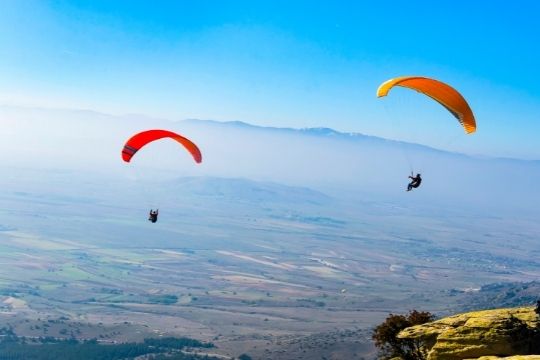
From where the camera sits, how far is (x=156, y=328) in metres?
184

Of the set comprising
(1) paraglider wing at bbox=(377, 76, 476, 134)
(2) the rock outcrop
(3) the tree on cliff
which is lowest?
(3) the tree on cliff

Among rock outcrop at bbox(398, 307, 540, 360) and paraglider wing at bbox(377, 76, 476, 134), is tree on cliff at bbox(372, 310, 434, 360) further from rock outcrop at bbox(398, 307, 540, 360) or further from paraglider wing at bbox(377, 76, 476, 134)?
paraglider wing at bbox(377, 76, 476, 134)

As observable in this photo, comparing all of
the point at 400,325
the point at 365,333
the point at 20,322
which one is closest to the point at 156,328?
the point at 20,322

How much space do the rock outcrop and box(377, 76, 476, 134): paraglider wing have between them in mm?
9437

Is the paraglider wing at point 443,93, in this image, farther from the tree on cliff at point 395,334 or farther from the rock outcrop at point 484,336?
the tree on cliff at point 395,334

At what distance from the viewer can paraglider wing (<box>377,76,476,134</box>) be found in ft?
96.0

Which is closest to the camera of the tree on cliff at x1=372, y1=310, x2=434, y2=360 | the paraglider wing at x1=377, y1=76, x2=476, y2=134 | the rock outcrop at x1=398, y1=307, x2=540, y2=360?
the rock outcrop at x1=398, y1=307, x2=540, y2=360

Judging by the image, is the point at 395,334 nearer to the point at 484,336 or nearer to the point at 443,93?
the point at 484,336

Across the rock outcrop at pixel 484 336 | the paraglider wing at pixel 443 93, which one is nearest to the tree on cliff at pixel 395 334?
the rock outcrop at pixel 484 336

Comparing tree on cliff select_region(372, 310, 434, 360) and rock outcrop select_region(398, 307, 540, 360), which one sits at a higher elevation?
rock outcrop select_region(398, 307, 540, 360)

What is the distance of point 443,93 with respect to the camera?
1171 inches

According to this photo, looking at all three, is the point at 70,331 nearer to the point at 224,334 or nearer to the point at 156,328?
the point at 156,328

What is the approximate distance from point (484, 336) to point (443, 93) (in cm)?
1217

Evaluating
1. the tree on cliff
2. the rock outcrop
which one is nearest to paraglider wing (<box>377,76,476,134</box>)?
the rock outcrop
